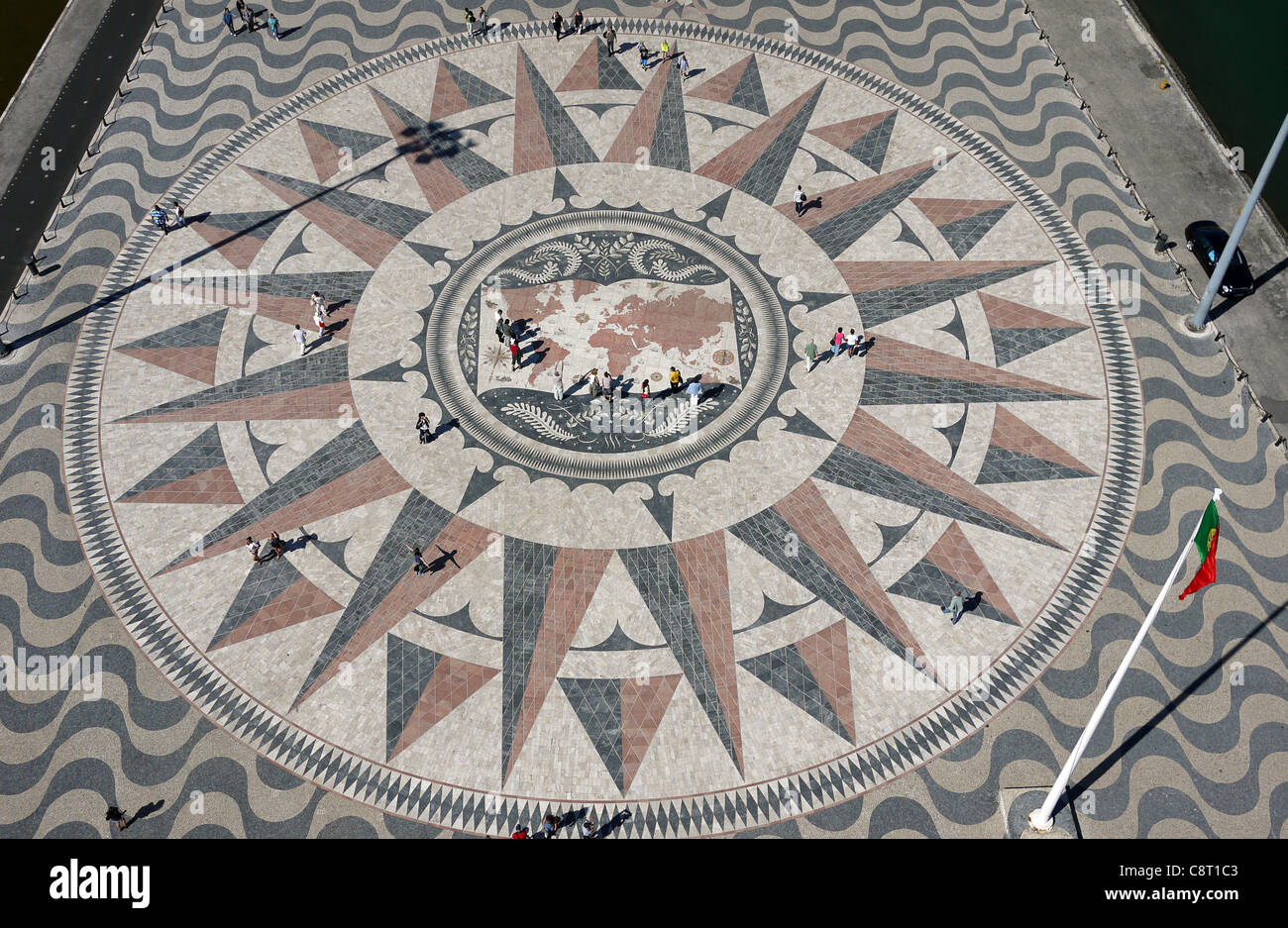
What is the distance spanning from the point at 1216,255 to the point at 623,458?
27708 millimetres

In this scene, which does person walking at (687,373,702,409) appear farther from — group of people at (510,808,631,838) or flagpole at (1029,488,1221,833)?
flagpole at (1029,488,1221,833)

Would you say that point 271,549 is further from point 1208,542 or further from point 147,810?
point 1208,542

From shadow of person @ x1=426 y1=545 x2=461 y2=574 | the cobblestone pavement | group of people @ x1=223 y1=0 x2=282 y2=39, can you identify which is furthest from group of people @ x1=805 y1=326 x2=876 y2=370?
group of people @ x1=223 y1=0 x2=282 y2=39

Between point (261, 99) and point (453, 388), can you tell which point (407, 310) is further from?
point (261, 99)

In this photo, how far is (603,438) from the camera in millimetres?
43062

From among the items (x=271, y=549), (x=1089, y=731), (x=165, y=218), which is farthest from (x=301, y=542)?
(x=1089, y=731)

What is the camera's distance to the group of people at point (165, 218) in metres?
49.6

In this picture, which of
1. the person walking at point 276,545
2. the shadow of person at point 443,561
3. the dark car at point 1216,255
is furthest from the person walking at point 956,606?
the person walking at point 276,545

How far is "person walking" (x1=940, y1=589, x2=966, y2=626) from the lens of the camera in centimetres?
3819

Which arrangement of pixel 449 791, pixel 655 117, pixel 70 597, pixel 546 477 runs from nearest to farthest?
pixel 449 791, pixel 70 597, pixel 546 477, pixel 655 117

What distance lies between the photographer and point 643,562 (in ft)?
131

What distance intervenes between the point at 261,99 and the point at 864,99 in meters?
29.9

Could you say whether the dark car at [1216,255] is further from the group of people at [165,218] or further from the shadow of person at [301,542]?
the group of people at [165,218]
